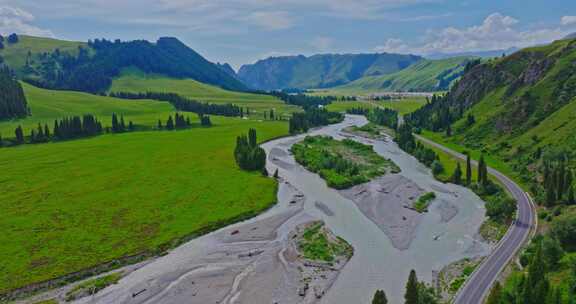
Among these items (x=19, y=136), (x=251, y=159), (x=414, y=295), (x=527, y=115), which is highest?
(x=527, y=115)

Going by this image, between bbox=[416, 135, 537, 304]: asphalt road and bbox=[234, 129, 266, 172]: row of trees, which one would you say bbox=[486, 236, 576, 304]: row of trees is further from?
bbox=[234, 129, 266, 172]: row of trees

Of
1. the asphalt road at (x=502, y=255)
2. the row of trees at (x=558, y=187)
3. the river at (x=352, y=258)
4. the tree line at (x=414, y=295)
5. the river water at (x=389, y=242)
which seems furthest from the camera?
the row of trees at (x=558, y=187)

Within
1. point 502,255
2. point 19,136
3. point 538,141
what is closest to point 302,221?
point 502,255

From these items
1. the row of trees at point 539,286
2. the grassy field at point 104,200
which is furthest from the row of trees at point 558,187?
the grassy field at point 104,200

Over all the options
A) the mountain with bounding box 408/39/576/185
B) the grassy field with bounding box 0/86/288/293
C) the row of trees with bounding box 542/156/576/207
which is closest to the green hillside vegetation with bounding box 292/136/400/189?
the grassy field with bounding box 0/86/288/293

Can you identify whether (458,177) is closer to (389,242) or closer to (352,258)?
(389,242)

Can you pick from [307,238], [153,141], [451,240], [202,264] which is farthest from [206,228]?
[153,141]

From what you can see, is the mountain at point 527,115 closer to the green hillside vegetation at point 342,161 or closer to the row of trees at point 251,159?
the green hillside vegetation at point 342,161
